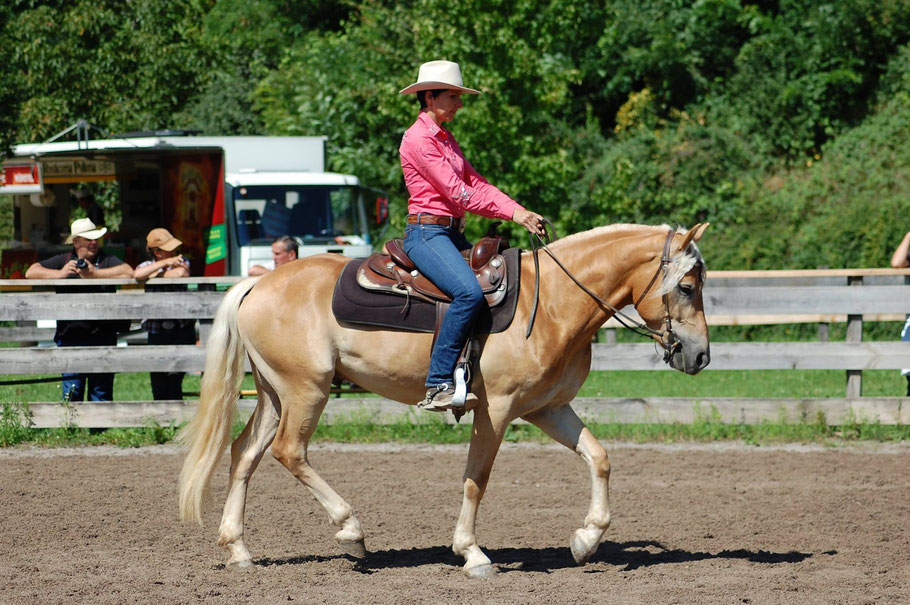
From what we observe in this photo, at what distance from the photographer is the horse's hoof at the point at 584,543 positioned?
5.62 m

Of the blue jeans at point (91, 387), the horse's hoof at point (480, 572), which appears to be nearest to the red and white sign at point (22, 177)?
the blue jeans at point (91, 387)

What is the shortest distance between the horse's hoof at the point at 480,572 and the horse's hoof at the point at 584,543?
460mm

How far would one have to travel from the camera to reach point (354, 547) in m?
5.71

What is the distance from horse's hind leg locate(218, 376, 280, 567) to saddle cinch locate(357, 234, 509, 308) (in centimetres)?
94

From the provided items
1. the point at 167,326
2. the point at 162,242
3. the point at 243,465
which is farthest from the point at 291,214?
the point at 243,465

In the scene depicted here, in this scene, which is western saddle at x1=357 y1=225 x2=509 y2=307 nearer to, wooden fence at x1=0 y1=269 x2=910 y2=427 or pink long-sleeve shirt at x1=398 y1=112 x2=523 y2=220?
pink long-sleeve shirt at x1=398 y1=112 x2=523 y2=220

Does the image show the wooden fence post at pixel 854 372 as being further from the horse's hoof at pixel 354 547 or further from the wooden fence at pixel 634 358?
the horse's hoof at pixel 354 547

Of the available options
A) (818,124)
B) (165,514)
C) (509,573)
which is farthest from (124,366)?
(818,124)

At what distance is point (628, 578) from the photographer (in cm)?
547

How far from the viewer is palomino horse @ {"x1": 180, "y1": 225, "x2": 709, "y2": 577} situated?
558 cm

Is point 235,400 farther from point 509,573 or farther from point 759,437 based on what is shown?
point 759,437

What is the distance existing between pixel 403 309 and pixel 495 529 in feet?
5.70

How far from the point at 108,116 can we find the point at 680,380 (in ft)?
50.4

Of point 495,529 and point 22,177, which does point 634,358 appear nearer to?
point 495,529
